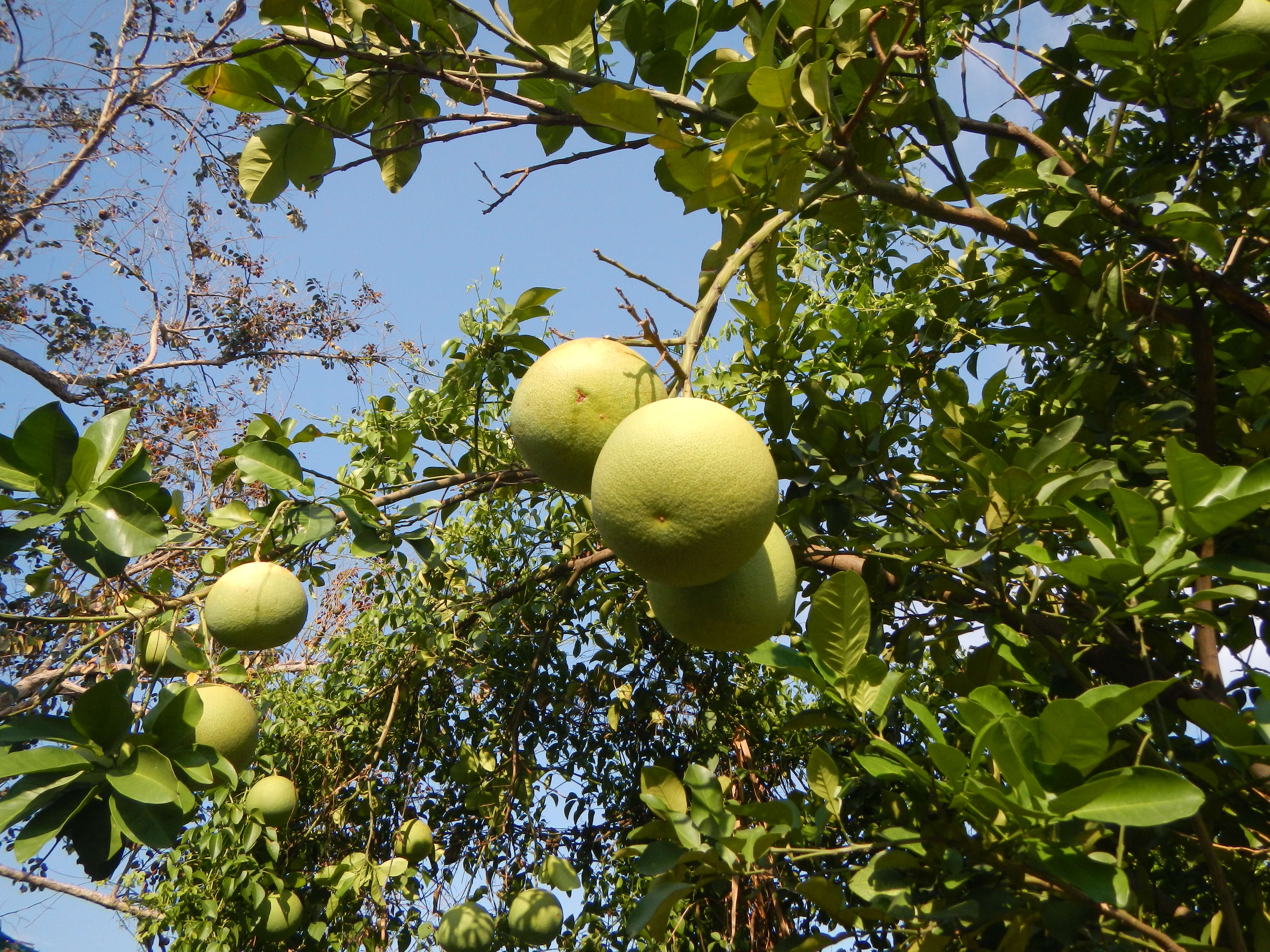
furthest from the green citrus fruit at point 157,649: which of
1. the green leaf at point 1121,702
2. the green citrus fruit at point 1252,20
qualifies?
the green citrus fruit at point 1252,20

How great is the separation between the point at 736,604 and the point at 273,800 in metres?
2.19

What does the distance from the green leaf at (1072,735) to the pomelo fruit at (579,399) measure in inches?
23.2

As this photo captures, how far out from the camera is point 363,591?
10.9 feet

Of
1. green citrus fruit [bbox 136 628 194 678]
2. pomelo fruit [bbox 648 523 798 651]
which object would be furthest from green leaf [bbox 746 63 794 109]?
green citrus fruit [bbox 136 628 194 678]

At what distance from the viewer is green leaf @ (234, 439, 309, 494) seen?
160 centimetres

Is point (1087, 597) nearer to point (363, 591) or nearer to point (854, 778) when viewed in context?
point (854, 778)

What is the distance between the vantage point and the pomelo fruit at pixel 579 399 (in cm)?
109

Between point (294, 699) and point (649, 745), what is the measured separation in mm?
1469

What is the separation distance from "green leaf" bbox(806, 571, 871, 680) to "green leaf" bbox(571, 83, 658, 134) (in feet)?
2.06

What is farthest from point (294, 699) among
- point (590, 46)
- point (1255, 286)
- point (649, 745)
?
point (1255, 286)

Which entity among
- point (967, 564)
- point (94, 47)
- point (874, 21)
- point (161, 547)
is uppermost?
point (94, 47)

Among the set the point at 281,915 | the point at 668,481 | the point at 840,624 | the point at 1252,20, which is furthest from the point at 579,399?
the point at 281,915

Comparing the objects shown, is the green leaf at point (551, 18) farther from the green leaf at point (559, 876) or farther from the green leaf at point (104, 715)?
the green leaf at point (559, 876)

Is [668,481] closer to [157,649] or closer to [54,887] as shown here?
[157,649]
